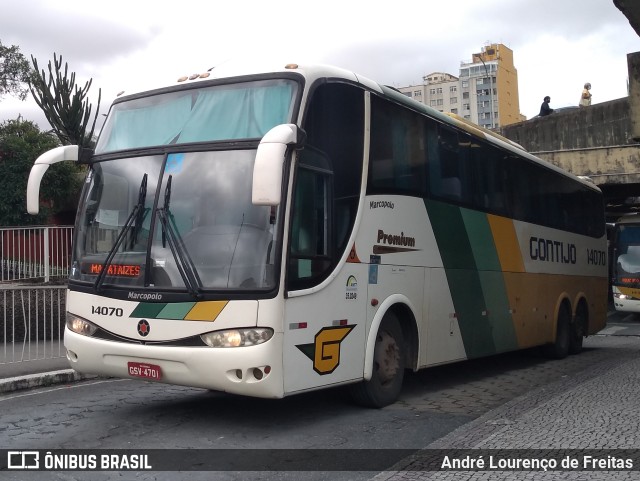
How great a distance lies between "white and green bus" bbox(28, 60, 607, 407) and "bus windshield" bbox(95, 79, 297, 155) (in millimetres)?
14

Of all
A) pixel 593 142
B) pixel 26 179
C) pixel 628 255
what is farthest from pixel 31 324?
pixel 628 255

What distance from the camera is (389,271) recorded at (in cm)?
783

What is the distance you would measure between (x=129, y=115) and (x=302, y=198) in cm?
220

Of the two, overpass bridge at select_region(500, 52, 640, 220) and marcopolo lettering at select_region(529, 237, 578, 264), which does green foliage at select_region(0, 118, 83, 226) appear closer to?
marcopolo lettering at select_region(529, 237, 578, 264)

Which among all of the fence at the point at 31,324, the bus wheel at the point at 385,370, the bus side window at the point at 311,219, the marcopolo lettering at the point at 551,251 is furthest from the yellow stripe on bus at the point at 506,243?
the fence at the point at 31,324

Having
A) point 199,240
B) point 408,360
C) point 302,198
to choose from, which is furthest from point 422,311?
point 199,240

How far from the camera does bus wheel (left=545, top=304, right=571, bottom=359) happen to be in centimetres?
1356

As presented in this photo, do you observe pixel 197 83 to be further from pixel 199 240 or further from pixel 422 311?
pixel 422 311

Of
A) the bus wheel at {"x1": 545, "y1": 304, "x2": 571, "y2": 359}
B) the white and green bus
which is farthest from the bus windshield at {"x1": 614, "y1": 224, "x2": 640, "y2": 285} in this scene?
the white and green bus

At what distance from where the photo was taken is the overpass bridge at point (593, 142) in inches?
872

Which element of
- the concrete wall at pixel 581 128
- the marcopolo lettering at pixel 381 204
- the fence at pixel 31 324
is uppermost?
the concrete wall at pixel 581 128

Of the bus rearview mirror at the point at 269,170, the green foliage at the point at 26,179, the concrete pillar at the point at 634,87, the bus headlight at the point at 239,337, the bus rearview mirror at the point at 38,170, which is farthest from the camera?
the green foliage at the point at 26,179

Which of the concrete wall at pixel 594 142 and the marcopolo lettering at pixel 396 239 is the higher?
the concrete wall at pixel 594 142

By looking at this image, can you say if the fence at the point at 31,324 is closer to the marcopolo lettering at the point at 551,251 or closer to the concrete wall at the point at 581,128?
the marcopolo lettering at the point at 551,251
